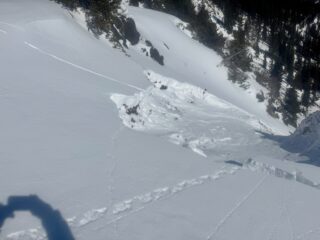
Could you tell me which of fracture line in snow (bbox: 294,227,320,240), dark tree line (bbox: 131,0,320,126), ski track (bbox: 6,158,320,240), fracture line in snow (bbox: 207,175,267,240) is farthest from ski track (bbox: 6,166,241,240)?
dark tree line (bbox: 131,0,320,126)

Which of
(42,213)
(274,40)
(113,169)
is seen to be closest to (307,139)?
(113,169)

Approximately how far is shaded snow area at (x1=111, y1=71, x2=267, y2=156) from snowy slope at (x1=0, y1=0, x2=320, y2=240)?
61 mm

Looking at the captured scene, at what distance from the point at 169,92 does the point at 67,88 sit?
21.1ft

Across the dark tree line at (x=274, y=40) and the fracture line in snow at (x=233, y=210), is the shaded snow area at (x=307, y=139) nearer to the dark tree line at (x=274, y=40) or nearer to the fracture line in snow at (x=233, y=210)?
the fracture line in snow at (x=233, y=210)

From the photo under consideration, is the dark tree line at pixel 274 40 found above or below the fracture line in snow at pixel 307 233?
above

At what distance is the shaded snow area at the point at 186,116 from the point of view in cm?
1131

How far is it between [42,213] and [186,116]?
9837 mm

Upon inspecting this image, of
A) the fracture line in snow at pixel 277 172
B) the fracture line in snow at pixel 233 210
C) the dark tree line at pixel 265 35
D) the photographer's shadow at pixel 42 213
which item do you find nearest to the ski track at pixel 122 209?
the photographer's shadow at pixel 42 213

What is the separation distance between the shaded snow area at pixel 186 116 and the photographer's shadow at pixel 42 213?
5055mm

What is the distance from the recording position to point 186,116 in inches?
556

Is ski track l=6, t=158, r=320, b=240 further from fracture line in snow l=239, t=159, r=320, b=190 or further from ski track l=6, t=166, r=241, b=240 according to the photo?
fracture line in snow l=239, t=159, r=320, b=190

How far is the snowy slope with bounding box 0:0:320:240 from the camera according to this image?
4993 millimetres

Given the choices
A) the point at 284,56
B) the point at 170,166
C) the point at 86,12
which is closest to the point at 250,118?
the point at 86,12

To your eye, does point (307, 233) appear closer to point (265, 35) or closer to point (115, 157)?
point (115, 157)
